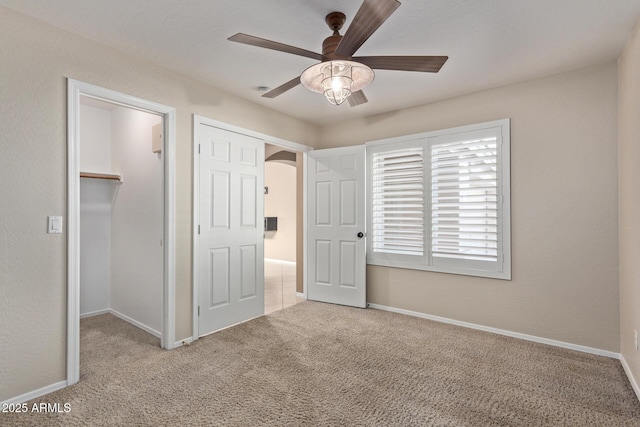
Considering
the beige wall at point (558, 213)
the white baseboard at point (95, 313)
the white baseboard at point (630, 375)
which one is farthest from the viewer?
the white baseboard at point (95, 313)

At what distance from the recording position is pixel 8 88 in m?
2.12

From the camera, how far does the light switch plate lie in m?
2.30

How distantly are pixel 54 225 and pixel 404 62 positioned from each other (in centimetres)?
266

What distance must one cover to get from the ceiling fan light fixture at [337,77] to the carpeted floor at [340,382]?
2.02 metres

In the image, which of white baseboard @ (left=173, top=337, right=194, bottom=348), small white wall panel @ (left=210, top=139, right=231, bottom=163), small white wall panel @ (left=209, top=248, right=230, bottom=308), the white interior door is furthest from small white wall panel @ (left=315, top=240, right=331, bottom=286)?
white baseboard @ (left=173, top=337, right=194, bottom=348)

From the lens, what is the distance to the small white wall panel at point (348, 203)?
14.0 ft

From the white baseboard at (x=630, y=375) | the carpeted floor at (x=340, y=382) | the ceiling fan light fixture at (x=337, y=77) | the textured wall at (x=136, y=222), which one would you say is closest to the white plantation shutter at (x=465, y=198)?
the carpeted floor at (x=340, y=382)

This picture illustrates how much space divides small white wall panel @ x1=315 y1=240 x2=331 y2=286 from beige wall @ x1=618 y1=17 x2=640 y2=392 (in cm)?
296

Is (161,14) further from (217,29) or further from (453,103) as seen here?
(453,103)

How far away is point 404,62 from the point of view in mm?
2037

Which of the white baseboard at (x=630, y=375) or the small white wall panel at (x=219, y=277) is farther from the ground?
the small white wall panel at (x=219, y=277)

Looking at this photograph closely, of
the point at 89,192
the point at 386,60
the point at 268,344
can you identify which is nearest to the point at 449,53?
the point at 386,60

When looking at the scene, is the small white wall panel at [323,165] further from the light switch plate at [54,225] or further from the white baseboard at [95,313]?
the white baseboard at [95,313]

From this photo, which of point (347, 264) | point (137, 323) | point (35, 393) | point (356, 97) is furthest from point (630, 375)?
point (137, 323)
